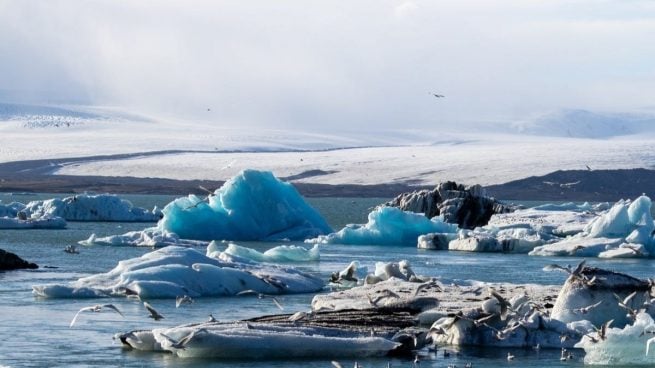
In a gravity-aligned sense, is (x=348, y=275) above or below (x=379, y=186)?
above

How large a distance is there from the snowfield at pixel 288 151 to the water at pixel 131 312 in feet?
228

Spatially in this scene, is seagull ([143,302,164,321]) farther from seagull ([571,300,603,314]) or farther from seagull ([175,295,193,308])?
seagull ([571,300,603,314])

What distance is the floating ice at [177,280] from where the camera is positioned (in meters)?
18.3

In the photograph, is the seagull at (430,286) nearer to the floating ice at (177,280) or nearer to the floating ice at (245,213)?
the floating ice at (177,280)

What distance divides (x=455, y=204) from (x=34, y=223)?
12691 millimetres

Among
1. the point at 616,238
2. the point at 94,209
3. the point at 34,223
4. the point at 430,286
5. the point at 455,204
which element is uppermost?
the point at 430,286

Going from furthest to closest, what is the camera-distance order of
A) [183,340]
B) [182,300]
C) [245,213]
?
[245,213]
[182,300]
[183,340]

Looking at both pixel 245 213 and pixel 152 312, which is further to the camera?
pixel 245 213

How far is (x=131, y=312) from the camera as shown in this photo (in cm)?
1659

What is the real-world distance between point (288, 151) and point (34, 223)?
86.5 metres

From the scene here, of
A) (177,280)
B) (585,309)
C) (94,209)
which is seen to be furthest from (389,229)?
(585,309)

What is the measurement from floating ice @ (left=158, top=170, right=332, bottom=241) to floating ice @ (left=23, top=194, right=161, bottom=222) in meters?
13.3

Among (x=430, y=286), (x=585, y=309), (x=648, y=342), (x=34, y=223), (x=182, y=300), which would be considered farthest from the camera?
(x=34, y=223)

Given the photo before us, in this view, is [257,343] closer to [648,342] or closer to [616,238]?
[648,342]
